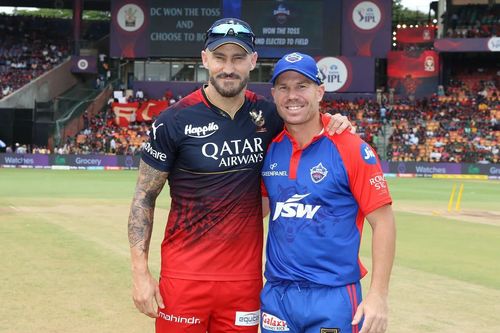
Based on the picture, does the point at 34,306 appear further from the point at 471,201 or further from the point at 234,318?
the point at 471,201

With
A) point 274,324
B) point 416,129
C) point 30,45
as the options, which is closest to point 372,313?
point 274,324

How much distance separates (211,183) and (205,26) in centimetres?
5100

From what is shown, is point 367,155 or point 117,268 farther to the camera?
point 117,268

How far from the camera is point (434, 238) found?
15.6m

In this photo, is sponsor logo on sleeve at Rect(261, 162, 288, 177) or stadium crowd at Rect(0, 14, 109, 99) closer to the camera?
sponsor logo on sleeve at Rect(261, 162, 288, 177)

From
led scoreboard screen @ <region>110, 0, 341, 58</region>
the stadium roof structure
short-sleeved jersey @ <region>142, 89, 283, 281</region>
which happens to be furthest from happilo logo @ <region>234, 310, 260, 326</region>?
the stadium roof structure

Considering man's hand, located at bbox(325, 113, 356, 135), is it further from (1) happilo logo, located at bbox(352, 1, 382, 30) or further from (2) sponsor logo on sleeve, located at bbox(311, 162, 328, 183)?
(1) happilo logo, located at bbox(352, 1, 382, 30)

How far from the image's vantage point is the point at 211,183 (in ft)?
15.0

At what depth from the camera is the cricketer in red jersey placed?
4535mm

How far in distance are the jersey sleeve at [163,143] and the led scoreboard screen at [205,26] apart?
4933 centimetres

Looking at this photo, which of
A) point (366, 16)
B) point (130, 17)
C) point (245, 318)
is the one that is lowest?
point (245, 318)

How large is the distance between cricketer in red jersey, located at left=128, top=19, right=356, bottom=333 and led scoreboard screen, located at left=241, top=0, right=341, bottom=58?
49.4 meters

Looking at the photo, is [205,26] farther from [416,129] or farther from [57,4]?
[57,4]

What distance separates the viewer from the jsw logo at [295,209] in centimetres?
427
